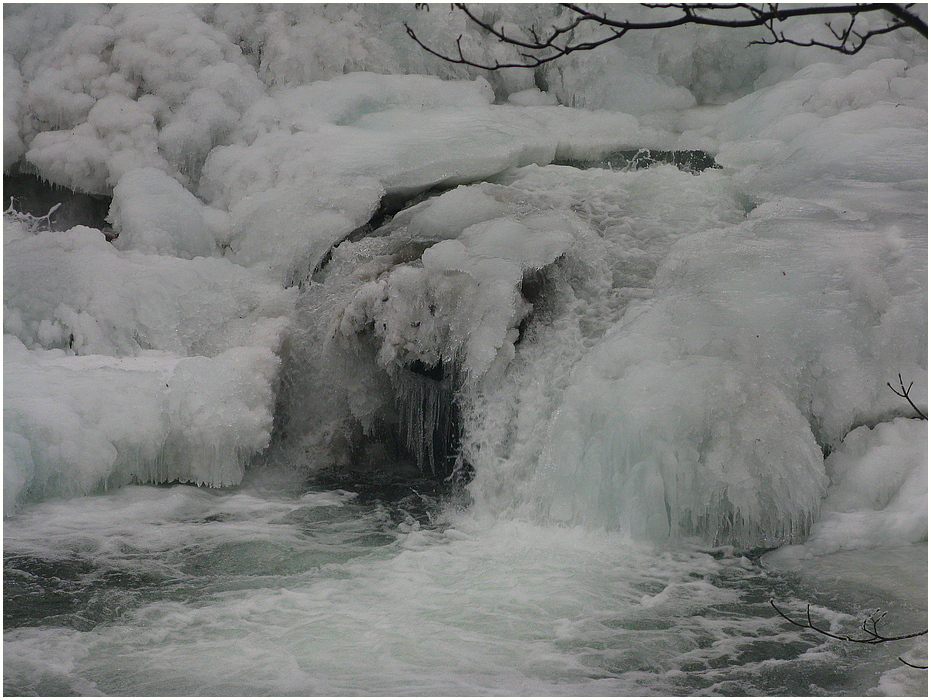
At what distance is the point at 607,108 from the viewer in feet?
24.6

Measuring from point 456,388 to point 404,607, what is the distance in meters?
1.51

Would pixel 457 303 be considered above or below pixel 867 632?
above

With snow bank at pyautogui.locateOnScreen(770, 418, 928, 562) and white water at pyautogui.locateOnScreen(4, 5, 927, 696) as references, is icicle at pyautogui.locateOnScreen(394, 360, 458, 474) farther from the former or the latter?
snow bank at pyautogui.locateOnScreen(770, 418, 928, 562)

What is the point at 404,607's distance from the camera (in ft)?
12.3

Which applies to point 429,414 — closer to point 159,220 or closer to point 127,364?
point 127,364

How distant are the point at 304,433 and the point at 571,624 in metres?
2.30

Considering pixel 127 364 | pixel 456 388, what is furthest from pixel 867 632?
pixel 127 364

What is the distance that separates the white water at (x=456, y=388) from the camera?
3.54 m

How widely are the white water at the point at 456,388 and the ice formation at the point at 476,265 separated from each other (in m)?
0.02

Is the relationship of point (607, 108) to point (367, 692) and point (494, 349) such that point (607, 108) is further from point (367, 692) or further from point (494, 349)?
point (367, 692)

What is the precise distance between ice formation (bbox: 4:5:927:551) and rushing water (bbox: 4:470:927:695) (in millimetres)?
255

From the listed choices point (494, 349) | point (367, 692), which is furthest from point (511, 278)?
point (367, 692)

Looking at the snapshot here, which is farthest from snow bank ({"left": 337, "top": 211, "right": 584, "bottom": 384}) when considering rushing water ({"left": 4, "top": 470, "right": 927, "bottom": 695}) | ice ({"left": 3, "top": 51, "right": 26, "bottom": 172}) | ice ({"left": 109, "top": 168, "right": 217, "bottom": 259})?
ice ({"left": 3, "top": 51, "right": 26, "bottom": 172})

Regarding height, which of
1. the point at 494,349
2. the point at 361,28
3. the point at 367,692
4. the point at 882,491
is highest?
the point at 361,28
